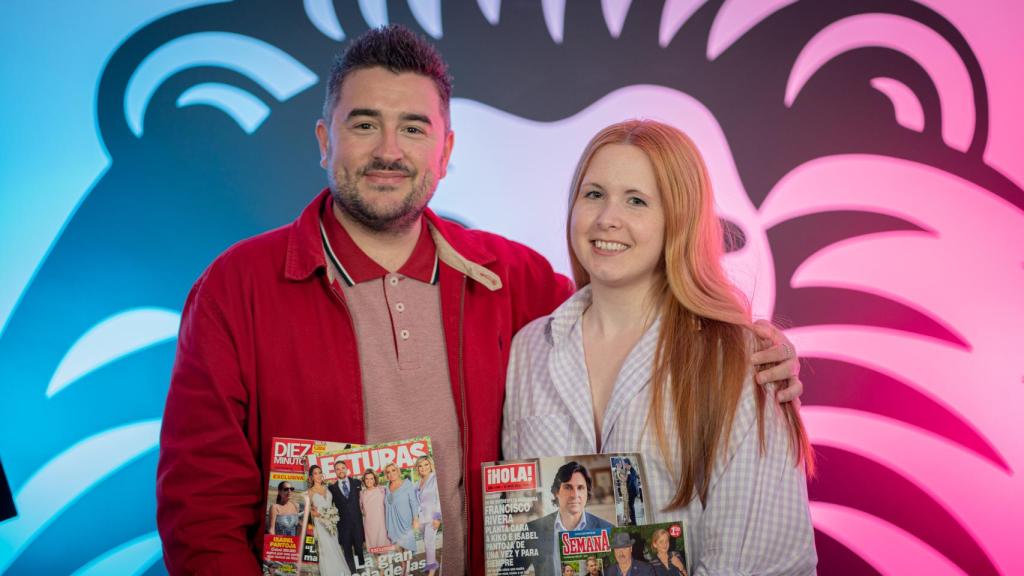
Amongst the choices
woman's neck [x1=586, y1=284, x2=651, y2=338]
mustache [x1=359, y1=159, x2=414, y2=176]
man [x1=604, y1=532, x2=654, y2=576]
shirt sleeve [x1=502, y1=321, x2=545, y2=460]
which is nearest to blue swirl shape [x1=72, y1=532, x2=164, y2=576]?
shirt sleeve [x1=502, y1=321, x2=545, y2=460]

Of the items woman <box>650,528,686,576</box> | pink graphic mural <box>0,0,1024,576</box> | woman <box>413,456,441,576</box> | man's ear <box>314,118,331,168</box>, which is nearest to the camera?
woman <box>650,528,686,576</box>

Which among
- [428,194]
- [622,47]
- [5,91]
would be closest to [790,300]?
[622,47]

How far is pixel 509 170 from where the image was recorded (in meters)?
4.01

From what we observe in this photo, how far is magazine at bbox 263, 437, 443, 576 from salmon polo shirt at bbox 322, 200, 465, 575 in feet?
1.17

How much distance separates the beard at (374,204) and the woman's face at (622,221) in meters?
0.54

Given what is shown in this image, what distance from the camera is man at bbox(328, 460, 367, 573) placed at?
204cm

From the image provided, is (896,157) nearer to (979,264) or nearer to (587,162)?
(979,264)

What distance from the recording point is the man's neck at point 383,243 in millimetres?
2676

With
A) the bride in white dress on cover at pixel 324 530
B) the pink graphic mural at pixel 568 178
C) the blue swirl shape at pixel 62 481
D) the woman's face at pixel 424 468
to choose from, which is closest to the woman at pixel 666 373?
the woman's face at pixel 424 468

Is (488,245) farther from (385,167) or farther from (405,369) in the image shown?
(405,369)

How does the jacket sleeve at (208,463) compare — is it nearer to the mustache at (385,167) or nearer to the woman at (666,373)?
the mustache at (385,167)

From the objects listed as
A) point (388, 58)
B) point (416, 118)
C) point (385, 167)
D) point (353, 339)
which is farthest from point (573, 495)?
point (388, 58)

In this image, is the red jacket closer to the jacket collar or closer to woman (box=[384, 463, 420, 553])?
the jacket collar

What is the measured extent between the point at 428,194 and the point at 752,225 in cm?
187
